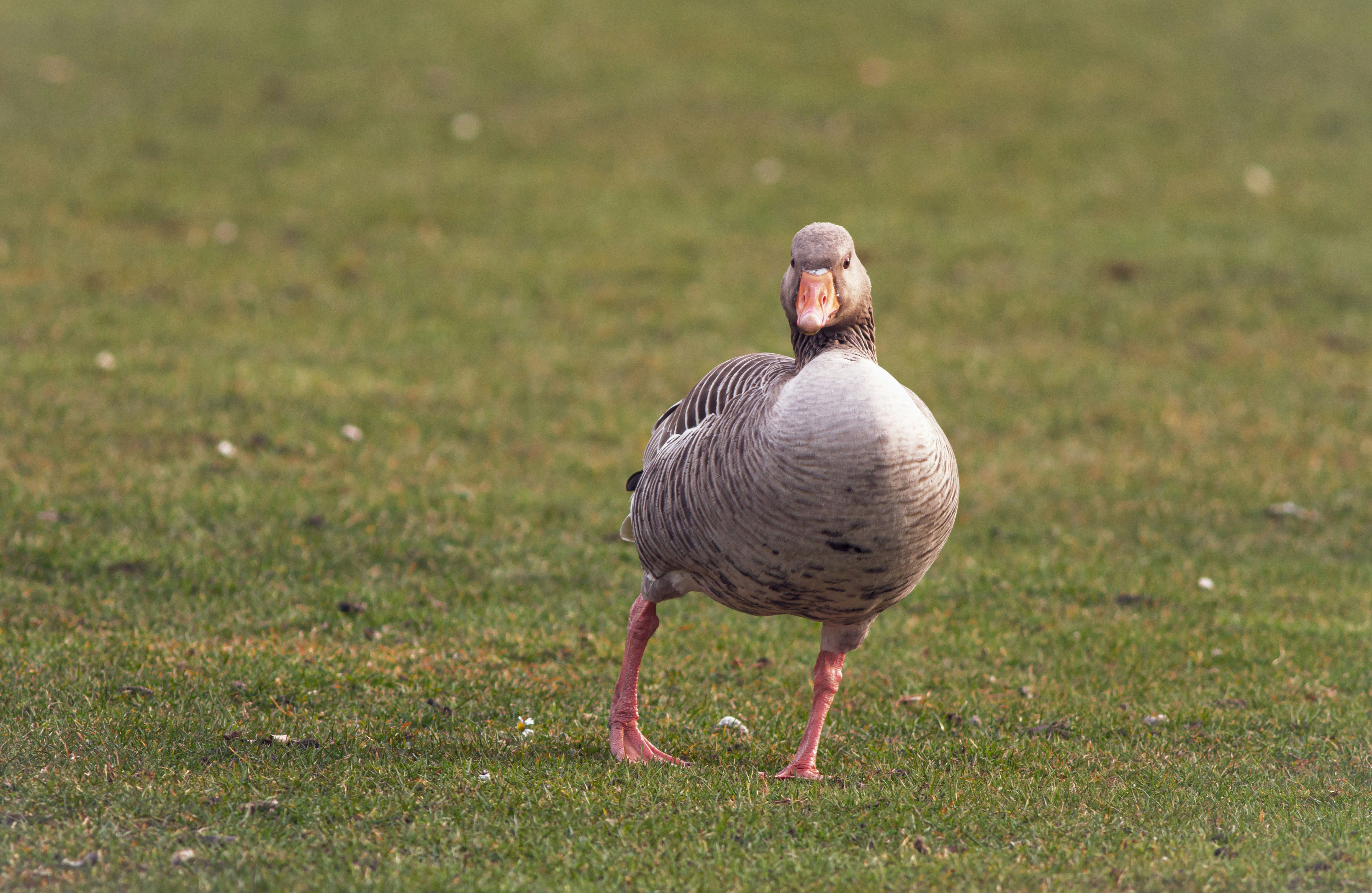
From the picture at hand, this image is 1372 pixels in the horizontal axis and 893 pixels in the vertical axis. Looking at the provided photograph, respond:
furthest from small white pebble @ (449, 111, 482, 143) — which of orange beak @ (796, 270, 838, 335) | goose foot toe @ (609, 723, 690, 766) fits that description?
orange beak @ (796, 270, 838, 335)

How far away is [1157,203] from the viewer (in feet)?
59.8

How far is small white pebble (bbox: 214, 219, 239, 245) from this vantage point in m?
16.0

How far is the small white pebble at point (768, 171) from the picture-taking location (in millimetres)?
18469

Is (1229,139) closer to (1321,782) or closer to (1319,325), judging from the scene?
(1319,325)

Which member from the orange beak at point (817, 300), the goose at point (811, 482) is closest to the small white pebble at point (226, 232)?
the goose at point (811, 482)

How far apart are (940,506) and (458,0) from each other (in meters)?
19.8

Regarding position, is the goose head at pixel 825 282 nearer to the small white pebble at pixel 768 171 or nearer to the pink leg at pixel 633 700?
the pink leg at pixel 633 700

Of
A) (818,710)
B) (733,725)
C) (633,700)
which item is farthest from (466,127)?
(818,710)

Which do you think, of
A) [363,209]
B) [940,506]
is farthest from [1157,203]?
[940,506]

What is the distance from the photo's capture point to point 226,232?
16.2 m

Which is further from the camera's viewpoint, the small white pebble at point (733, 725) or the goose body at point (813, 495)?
the small white pebble at point (733, 725)

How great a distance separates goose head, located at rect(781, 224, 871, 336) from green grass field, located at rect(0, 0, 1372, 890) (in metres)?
2.15

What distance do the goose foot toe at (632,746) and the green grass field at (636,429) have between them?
0.61 ft

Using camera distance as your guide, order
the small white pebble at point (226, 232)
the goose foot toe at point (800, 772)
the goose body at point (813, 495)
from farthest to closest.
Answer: the small white pebble at point (226, 232)
the goose foot toe at point (800, 772)
the goose body at point (813, 495)
